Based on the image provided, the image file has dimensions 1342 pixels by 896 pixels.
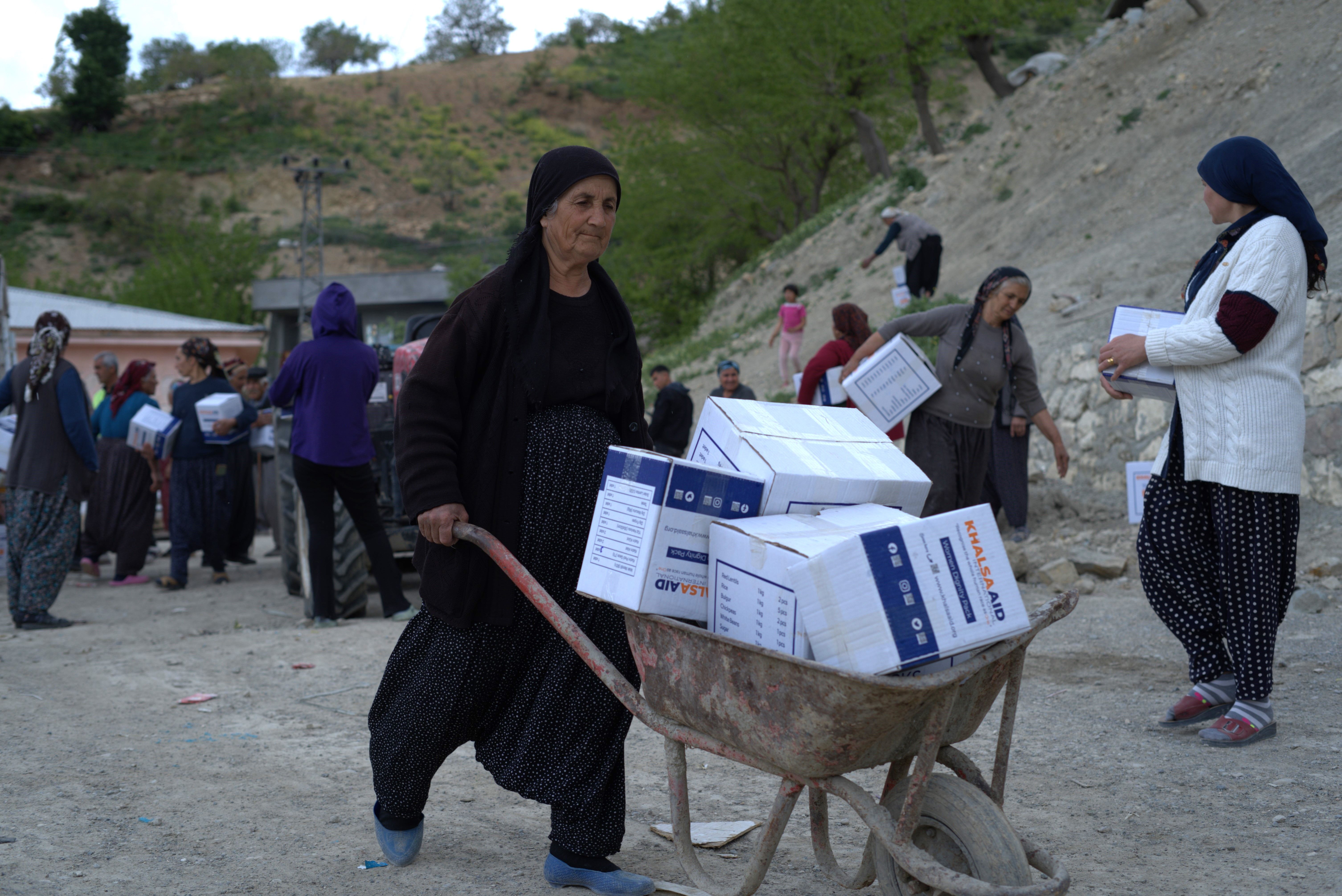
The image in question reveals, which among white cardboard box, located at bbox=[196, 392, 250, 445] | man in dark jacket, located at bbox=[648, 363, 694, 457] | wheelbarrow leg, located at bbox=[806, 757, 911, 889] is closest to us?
wheelbarrow leg, located at bbox=[806, 757, 911, 889]

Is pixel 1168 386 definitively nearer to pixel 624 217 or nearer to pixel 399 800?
pixel 399 800

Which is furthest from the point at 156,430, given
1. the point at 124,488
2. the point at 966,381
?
the point at 966,381

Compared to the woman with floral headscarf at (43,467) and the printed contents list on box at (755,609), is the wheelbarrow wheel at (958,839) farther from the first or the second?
the woman with floral headscarf at (43,467)

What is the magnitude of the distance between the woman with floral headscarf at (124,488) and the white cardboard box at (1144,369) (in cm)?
776

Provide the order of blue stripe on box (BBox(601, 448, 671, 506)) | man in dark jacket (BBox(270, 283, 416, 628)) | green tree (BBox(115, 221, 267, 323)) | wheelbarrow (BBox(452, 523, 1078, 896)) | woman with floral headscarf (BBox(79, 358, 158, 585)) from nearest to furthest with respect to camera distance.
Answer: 1. wheelbarrow (BBox(452, 523, 1078, 896))
2. blue stripe on box (BBox(601, 448, 671, 506))
3. man in dark jacket (BBox(270, 283, 416, 628))
4. woman with floral headscarf (BBox(79, 358, 158, 585))
5. green tree (BBox(115, 221, 267, 323))

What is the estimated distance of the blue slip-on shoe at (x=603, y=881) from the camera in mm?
2750

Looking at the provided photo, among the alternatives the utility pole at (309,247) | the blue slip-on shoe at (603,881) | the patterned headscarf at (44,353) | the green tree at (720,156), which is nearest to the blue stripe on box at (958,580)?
the blue slip-on shoe at (603,881)

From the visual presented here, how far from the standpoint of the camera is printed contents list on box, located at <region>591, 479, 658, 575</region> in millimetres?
2301

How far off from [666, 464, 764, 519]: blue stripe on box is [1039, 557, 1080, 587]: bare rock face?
5.35 metres

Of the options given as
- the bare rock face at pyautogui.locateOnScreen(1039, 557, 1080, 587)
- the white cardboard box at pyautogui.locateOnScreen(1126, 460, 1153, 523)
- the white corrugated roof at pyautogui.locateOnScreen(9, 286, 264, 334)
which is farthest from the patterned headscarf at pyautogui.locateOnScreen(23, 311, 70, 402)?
Result: the white corrugated roof at pyautogui.locateOnScreen(9, 286, 264, 334)

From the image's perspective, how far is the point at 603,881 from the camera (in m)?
2.75

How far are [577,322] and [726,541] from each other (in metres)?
0.91

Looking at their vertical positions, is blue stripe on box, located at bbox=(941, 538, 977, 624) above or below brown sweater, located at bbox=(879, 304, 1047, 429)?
below

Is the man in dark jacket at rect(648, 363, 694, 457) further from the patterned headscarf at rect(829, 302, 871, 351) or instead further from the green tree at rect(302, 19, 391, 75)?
the green tree at rect(302, 19, 391, 75)
